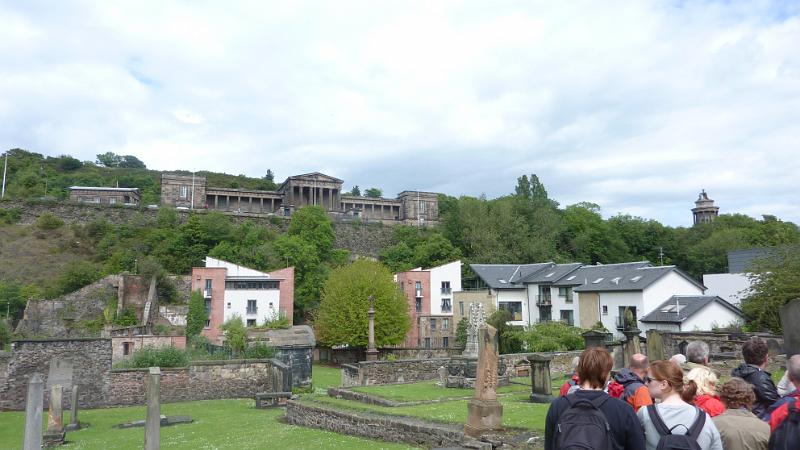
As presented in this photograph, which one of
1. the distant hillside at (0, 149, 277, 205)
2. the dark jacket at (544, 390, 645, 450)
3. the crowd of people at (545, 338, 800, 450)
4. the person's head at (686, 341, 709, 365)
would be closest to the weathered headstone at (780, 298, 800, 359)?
the person's head at (686, 341, 709, 365)

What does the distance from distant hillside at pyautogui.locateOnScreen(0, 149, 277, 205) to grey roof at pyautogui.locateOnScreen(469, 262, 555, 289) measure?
53485 millimetres

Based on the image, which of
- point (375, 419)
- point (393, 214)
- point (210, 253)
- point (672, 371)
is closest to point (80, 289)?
point (210, 253)

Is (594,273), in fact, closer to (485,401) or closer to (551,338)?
(551,338)

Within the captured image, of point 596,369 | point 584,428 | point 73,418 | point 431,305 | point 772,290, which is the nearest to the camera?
point 584,428

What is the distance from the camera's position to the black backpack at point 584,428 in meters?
3.58

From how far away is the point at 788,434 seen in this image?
12.8ft

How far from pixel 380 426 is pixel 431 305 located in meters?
39.8

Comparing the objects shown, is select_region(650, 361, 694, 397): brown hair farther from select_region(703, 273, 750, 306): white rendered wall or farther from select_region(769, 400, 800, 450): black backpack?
select_region(703, 273, 750, 306): white rendered wall

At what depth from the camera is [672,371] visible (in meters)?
4.16

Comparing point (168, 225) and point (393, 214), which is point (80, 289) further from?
point (393, 214)

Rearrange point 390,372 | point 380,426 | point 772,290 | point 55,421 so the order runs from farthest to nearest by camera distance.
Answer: point 772,290 < point 390,372 < point 55,421 < point 380,426

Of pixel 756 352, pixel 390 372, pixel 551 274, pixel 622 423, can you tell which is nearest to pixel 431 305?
pixel 551 274

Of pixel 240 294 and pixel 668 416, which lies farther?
pixel 240 294

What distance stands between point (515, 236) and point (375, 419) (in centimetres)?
5515
